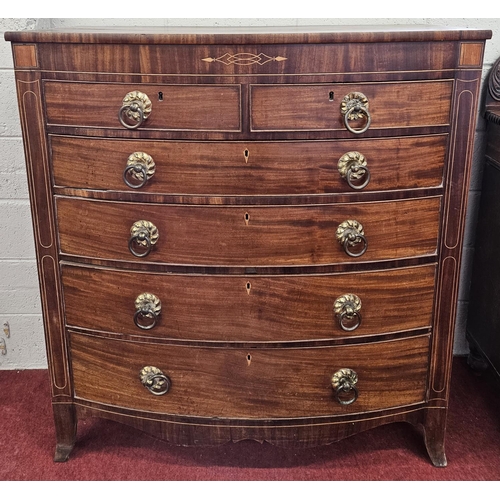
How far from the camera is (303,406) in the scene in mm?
1850

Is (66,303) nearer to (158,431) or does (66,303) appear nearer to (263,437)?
(158,431)

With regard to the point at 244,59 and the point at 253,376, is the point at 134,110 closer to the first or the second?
the point at 244,59

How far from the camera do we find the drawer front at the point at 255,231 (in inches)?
65.9

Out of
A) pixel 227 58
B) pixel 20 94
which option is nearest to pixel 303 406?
pixel 227 58

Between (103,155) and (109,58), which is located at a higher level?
(109,58)

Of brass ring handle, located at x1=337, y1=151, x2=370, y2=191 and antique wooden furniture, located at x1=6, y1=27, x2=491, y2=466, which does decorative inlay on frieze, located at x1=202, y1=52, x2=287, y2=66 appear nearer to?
antique wooden furniture, located at x1=6, y1=27, x2=491, y2=466

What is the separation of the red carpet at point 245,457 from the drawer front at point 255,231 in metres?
0.66

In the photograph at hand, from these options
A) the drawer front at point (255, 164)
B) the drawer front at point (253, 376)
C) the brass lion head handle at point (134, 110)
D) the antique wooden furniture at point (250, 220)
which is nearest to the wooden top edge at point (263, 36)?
the antique wooden furniture at point (250, 220)

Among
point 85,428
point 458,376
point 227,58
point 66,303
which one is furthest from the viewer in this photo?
point 458,376

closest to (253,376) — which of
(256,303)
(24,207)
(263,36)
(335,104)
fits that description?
(256,303)

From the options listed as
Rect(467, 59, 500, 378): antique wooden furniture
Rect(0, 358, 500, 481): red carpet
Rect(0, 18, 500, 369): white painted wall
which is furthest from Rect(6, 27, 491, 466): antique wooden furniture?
Rect(0, 18, 500, 369): white painted wall

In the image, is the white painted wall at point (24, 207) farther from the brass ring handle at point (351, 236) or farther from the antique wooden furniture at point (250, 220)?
the brass ring handle at point (351, 236)

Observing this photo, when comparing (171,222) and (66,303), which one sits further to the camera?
(66,303)

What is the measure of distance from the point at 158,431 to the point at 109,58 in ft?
3.27
